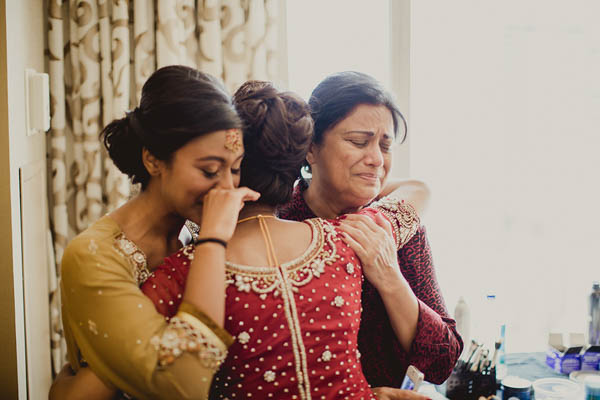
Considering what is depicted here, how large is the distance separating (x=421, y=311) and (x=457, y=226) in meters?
1.67

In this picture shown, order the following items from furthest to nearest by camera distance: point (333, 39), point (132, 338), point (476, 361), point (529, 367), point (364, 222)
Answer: point (333, 39)
point (529, 367)
point (476, 361)
point (364, 222)
point (132, 338)

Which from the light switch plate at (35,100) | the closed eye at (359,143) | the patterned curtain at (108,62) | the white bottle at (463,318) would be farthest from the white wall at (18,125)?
the white bottle at (463,318)

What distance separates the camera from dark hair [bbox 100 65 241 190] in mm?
1047

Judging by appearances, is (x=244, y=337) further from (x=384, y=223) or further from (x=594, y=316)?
(x=594, y=316)

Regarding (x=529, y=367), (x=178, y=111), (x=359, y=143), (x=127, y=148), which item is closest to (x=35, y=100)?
(x=127, y=148)

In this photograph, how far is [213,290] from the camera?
955mm

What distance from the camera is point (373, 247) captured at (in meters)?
1.26

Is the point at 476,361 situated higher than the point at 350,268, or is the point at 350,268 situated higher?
the point at 350,268

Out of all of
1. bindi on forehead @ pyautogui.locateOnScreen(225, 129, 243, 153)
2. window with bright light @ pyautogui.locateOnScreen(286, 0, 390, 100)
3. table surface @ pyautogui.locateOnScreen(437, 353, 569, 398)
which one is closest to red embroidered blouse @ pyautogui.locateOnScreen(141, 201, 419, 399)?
bindi on forehead @ pyautogui.locateOnScreen(225, 129, 243, 153)

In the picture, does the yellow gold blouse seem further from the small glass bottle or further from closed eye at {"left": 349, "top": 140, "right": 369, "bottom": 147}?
the small glass bottle

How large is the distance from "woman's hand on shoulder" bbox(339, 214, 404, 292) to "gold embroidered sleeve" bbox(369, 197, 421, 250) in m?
0.07

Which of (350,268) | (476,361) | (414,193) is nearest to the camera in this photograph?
(350,268)

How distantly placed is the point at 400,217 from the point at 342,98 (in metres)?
0.34

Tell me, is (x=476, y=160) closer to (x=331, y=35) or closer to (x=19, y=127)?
(x=331, y=35)
